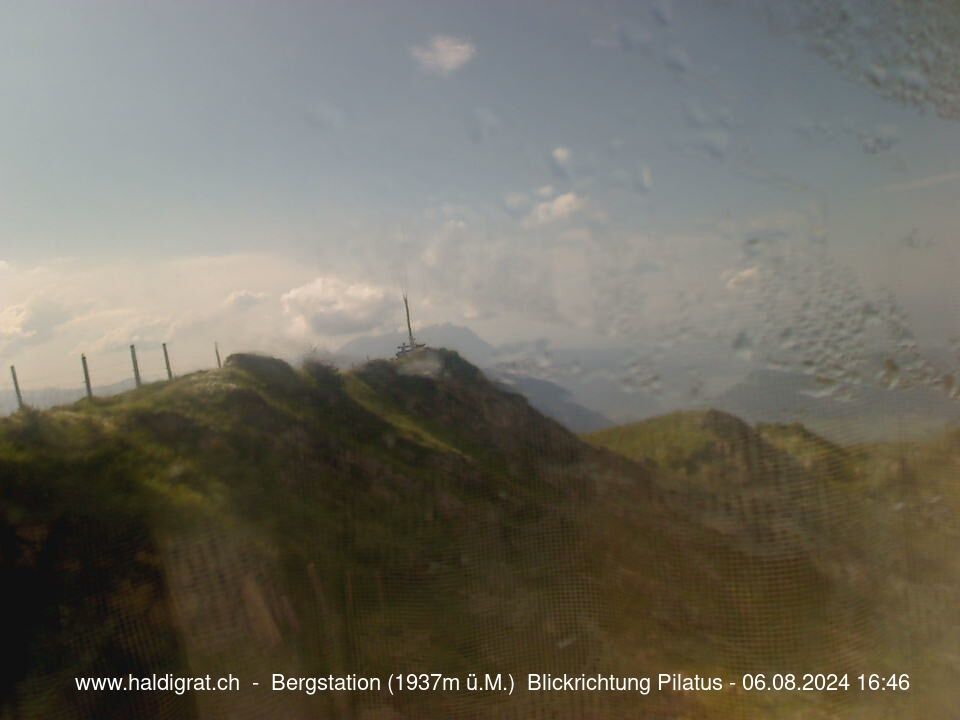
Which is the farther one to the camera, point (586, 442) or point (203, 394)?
point (203, 394)

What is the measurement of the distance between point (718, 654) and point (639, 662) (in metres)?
0.56

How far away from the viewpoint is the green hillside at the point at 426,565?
13.3 ft

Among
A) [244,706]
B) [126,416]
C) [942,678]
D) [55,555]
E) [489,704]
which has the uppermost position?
[126,416]

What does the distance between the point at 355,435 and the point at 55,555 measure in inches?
94.8

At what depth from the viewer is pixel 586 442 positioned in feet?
16.8

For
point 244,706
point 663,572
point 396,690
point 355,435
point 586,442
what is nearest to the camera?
point 244,706

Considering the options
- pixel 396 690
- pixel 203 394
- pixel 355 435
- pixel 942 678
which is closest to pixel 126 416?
A: pixel 203 394

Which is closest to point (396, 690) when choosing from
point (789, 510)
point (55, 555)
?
point (55, 555)

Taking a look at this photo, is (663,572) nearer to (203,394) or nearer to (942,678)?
(942,678)

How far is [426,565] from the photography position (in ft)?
15.4

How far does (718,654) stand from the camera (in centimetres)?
435

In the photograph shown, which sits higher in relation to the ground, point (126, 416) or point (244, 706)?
point (126, 416)

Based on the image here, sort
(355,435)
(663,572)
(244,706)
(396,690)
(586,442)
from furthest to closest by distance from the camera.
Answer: (355,435), (586,442), (663,572), (396,690), (244,706)

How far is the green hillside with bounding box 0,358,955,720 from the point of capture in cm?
404
